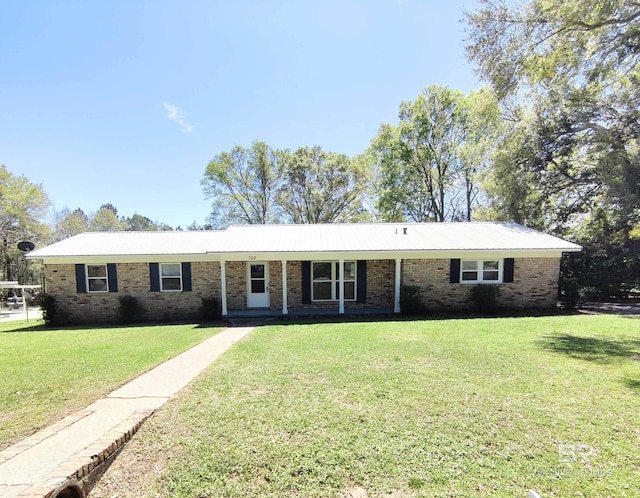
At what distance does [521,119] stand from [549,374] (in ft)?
59.2

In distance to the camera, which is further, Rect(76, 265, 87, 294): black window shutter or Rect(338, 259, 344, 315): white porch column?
Rect(76, 265, 87, 294): black window shutter

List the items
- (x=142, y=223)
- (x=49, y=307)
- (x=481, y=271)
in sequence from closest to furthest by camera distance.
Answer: (x=49, y=307)
(x=481, y=271)
(x=142, y=223)

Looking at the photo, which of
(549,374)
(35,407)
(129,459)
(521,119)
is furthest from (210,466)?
(521,119)

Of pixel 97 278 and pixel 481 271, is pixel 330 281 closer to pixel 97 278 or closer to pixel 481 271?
pixel 481 271

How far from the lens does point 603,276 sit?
47.9 ft

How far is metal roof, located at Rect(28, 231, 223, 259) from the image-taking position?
12.7 meters

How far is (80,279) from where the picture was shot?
12.8 m

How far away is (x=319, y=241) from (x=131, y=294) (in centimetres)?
795

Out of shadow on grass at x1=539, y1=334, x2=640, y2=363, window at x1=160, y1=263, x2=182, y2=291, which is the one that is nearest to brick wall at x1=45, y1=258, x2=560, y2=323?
window at x1=160, y1=263, x2=182, y2=291

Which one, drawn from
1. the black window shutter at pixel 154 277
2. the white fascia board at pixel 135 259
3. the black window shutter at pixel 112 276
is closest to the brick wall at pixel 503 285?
the white fascia board at pixel 135 259

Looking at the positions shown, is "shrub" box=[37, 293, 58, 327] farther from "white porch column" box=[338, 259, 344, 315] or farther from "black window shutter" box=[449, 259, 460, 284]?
"black window shutter" box=[449, 259, 460, 284]

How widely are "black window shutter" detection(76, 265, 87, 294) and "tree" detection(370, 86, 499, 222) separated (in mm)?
21918

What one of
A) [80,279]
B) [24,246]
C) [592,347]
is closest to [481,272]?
[592,347]

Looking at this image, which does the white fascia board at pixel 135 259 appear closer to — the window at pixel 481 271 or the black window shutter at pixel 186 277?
the black window shutter at pixel 186 277
